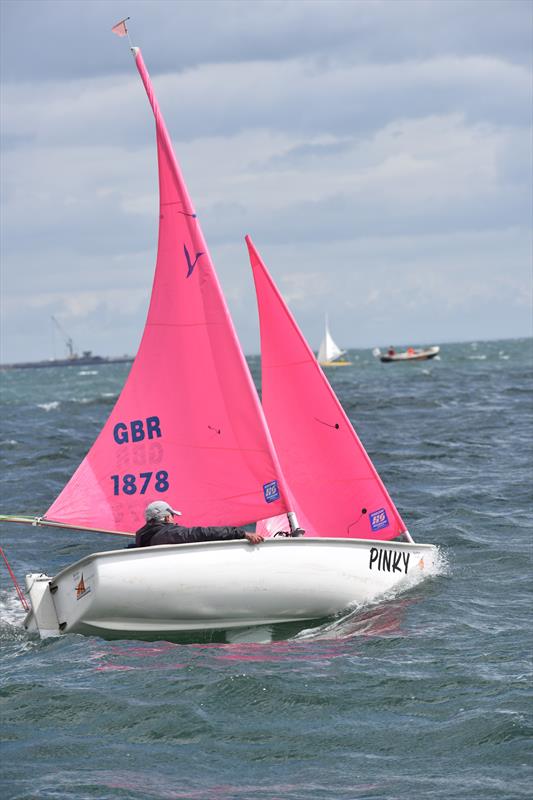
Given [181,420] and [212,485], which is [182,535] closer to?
[212,485]

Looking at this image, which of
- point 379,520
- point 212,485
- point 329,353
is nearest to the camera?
point 212,485

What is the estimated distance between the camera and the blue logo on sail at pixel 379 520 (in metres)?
15.9

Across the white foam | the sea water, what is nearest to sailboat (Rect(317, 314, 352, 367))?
the white foam

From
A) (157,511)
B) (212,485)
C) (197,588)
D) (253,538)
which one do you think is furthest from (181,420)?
(197,588)

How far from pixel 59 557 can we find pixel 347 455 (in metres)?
6.34

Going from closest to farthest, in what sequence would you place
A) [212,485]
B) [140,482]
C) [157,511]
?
[157,511]
[212,485]
[140,482]

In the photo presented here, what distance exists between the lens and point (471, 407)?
48062mm

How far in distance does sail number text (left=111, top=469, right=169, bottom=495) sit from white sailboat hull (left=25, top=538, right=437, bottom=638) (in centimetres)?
189

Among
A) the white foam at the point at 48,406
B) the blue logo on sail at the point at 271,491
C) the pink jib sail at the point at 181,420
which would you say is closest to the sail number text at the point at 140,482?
the pink jib sail at the point at 181,420

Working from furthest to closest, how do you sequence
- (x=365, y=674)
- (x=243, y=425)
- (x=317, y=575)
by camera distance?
1. (x=243, y=425)
2. (x=317, y=575)
3. (x=365, y=674)

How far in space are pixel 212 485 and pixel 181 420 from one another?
0.97 meters

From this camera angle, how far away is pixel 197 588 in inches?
499

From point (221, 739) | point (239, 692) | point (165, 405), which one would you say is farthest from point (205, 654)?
point (165, 405)

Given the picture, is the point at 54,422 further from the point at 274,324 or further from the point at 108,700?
the point at 108,700
